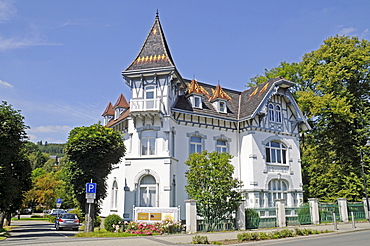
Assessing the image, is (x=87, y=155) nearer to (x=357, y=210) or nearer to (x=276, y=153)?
(x=276, y=153)

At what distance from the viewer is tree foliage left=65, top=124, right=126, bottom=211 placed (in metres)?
21.0

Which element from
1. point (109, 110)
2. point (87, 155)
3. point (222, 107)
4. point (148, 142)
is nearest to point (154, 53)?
point (148, 142)

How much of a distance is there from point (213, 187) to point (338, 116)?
16.3m

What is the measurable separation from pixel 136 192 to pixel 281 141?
13.5 metres

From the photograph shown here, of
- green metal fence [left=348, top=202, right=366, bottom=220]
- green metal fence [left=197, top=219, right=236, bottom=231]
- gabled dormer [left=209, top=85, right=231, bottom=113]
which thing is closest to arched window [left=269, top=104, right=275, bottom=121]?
gabled dormer [left=209, top=85, right=231, bottom=113]

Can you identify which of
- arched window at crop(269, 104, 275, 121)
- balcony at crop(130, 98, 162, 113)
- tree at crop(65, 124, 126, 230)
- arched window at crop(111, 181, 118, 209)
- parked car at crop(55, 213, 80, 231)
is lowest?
parked car at crop(55, 213, 80, 231)

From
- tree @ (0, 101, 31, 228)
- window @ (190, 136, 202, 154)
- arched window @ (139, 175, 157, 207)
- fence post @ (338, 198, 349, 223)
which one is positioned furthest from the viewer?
fence post @ (338, 198, 349, 223)

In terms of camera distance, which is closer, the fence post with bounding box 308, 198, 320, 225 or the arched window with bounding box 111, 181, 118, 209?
the fence post with bounding box 308, 198, 320, 225

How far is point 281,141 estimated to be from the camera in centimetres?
2942

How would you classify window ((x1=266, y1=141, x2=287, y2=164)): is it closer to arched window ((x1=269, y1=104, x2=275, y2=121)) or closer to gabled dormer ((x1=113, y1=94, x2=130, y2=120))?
arched window ((x1=269, y1=104, x2=275, y2=121))

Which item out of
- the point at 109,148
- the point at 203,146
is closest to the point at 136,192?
the point at 109,148

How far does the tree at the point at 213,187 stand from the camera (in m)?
20.7

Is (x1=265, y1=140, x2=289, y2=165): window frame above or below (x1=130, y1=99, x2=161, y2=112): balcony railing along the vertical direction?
below

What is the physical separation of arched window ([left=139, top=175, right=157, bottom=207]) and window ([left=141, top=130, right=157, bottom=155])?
5.87 feet
